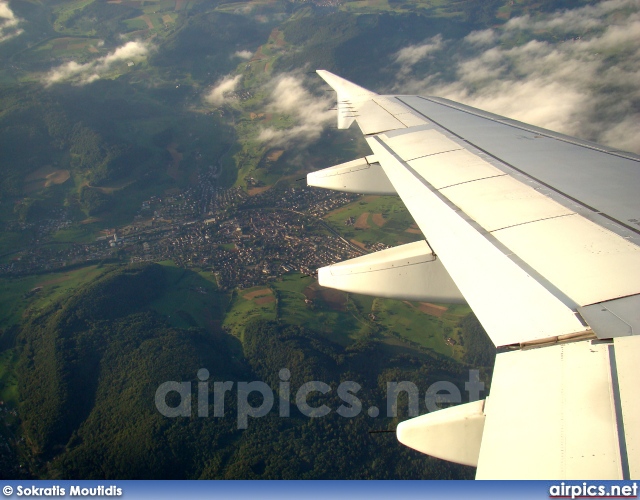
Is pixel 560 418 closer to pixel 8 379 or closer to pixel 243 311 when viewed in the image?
pixel 243 311

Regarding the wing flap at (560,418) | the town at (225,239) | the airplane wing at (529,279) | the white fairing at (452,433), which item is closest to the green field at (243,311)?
the town at (225,239)

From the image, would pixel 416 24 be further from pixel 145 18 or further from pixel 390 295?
pixel 390 295

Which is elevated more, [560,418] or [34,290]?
[560,418]

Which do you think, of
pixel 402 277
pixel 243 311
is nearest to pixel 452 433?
pixel 402 277

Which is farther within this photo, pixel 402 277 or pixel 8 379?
pixel 8 379

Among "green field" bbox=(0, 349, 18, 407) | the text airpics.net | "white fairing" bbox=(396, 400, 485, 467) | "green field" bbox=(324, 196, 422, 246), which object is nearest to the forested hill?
the text airpics.net

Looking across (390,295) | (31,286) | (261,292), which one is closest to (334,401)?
(261,292)

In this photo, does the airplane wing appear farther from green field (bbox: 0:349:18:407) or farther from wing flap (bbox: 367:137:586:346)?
green field (bbox: 0:349:18:407)
